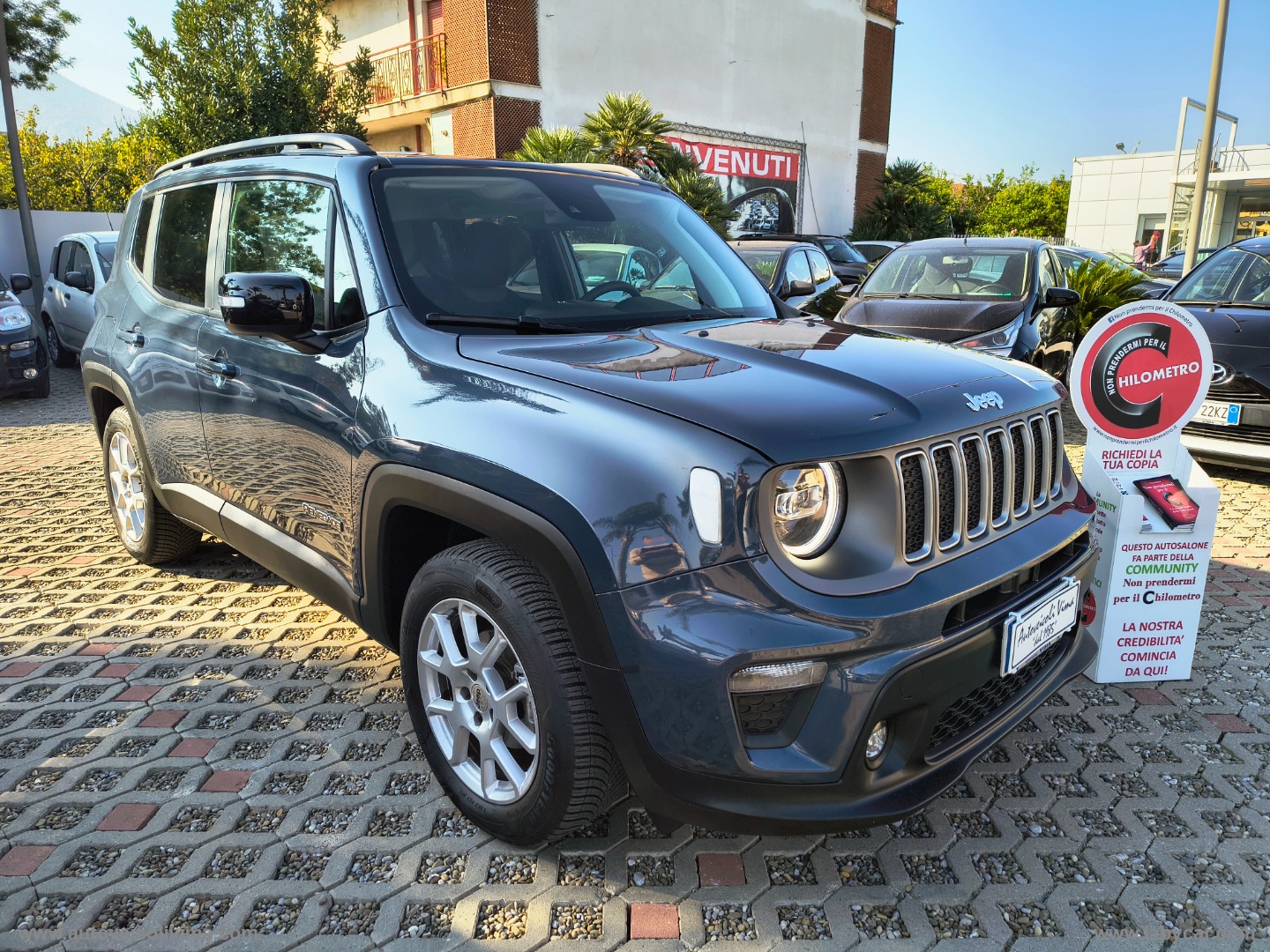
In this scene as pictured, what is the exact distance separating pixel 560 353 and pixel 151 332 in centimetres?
247

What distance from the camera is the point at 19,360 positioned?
9781 millimetres

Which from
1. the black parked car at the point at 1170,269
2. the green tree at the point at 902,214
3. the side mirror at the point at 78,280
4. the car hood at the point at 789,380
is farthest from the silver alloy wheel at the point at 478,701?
the green tree at the point at 902,214

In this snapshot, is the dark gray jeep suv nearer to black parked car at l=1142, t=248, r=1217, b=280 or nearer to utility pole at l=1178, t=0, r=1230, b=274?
utility pole at l=1178, t=0, r=1230, b=274

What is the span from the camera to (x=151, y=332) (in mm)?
3932

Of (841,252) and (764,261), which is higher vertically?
(841,252)

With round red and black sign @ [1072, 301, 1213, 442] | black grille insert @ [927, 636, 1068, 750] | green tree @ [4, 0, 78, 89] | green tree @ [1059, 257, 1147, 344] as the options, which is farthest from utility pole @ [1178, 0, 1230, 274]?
green tree @ [4, 0, 78, 89]

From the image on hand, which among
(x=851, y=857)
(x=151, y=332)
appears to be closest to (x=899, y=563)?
(x=851, y=857)

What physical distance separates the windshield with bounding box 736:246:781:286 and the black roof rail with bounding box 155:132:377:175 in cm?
622

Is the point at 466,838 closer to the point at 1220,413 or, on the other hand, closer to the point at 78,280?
the point at 1220,413

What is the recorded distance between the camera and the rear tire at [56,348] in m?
12.2

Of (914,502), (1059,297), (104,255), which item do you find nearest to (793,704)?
(914,502)

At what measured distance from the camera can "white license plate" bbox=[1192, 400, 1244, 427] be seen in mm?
5875

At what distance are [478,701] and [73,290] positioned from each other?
36.9ft

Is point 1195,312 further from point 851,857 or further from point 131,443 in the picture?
point 131,443
